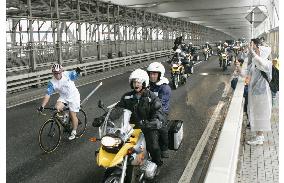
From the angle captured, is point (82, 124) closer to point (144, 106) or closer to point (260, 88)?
point (144, 106)

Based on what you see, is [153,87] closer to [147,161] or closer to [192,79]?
[147,161]

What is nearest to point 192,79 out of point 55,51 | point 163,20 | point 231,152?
point 55,51

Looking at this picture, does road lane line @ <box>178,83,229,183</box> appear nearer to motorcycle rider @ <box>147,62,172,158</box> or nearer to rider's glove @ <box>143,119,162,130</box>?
motorcycle rider @ <box>147,62,172,158</box>

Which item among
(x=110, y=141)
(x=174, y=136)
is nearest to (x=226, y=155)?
(x=174, y=136)

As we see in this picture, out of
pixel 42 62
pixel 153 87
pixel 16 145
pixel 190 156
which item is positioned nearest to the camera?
pixel 153 87

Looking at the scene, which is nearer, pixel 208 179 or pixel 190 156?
pixel 208 179

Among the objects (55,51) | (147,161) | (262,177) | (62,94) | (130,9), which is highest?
(130,9)

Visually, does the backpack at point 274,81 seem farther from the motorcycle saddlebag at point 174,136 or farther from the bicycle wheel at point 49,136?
the bicycle wheel at point 49,136

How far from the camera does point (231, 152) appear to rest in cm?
455

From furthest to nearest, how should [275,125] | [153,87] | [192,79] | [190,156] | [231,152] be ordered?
1. [192,79]
2. [275,125]
3. [190,156]
4. [153,87]
5. [231,152]

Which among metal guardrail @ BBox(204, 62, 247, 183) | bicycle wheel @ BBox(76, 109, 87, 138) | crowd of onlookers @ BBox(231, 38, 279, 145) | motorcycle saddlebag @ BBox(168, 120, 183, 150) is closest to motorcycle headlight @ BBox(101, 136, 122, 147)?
metal guardrail @ BBox(204, 62, 247, 183)

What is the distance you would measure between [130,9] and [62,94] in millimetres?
24848

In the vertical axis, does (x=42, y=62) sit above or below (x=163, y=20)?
below

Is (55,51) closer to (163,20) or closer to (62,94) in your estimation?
(62,94)
